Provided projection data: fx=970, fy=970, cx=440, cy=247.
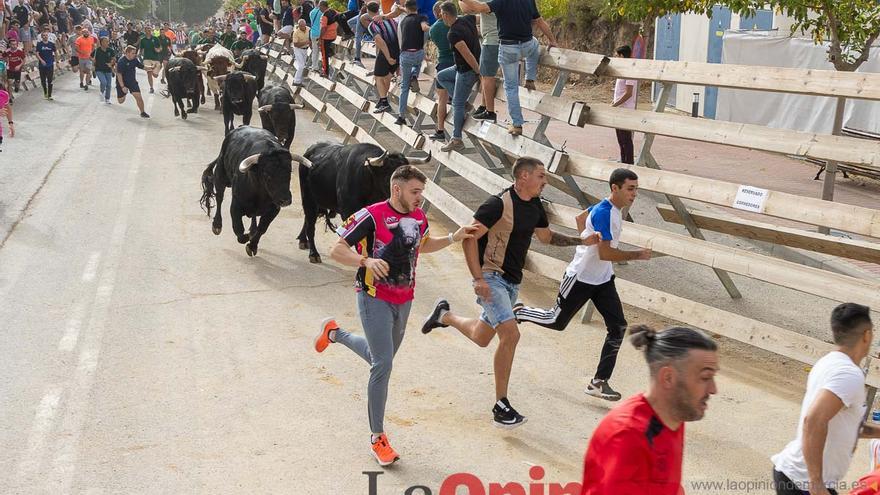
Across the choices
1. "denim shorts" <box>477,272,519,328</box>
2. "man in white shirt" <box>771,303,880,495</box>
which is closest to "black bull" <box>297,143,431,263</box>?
"denim shorts" <box>477,272,519,328</box>

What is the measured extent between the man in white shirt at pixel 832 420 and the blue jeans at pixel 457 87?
813cm

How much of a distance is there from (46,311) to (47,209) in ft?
15.8

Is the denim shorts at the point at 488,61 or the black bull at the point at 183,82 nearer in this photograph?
the denim shorts at the point at 488,61

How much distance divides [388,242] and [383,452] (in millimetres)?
1410

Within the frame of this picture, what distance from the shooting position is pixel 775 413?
753 cm

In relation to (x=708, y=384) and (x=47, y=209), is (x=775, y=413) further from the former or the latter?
(x=47, y=209)

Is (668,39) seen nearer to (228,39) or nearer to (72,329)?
(228,39)

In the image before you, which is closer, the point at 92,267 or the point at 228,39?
the point at 92,267

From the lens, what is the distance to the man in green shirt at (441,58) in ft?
42.3

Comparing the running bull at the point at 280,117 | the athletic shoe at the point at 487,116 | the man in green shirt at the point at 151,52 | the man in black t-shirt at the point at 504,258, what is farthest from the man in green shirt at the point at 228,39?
the man in black t-shirt at the point at 504,258

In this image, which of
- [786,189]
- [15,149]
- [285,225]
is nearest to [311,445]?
[285,225]

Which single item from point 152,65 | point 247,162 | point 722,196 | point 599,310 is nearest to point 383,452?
point 599,310

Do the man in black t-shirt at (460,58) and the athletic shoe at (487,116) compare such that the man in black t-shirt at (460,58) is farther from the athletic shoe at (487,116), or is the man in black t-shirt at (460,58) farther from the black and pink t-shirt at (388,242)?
the black and pink t-shirt at (388,242)

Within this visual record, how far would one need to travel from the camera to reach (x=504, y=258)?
283 inches
